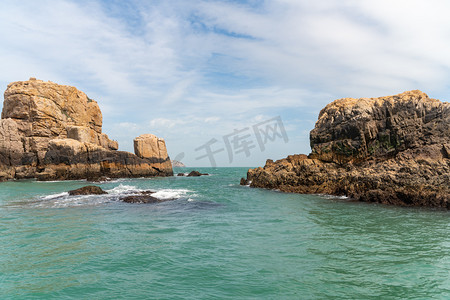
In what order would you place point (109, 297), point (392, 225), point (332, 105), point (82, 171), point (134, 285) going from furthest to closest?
point (82, 171) → point (332, 105) → point (392, 225) → point (134, 285) → point (109, 297)

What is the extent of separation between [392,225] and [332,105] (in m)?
21.4

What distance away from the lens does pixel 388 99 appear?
86.5 ft

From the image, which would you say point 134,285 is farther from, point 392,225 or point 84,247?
point 392,225

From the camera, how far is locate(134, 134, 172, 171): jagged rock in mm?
59084

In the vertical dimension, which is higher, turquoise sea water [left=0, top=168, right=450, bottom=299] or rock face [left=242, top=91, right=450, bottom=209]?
rock face [left=242, top=91, right=450, bottom=209]

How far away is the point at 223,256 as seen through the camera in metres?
8.18

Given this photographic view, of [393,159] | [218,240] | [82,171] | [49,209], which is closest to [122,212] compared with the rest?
[49,209]

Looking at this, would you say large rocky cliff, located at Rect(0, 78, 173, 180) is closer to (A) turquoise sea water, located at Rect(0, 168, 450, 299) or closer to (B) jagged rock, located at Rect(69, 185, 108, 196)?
(B) jagged rock, located at Rect(69, 185, 108, 196)

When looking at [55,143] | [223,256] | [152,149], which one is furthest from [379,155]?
[55,143]

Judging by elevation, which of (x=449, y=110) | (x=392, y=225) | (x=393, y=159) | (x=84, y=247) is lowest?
(x=392, y=225)

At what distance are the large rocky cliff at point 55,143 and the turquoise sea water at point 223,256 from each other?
124ft

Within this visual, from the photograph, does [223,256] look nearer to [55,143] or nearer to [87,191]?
[87,191]

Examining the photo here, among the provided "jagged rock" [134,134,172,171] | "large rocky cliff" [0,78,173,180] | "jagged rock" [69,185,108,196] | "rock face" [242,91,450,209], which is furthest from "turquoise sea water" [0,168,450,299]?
"jagged rock" [134,134,172,171]

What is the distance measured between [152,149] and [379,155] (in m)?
46.3
